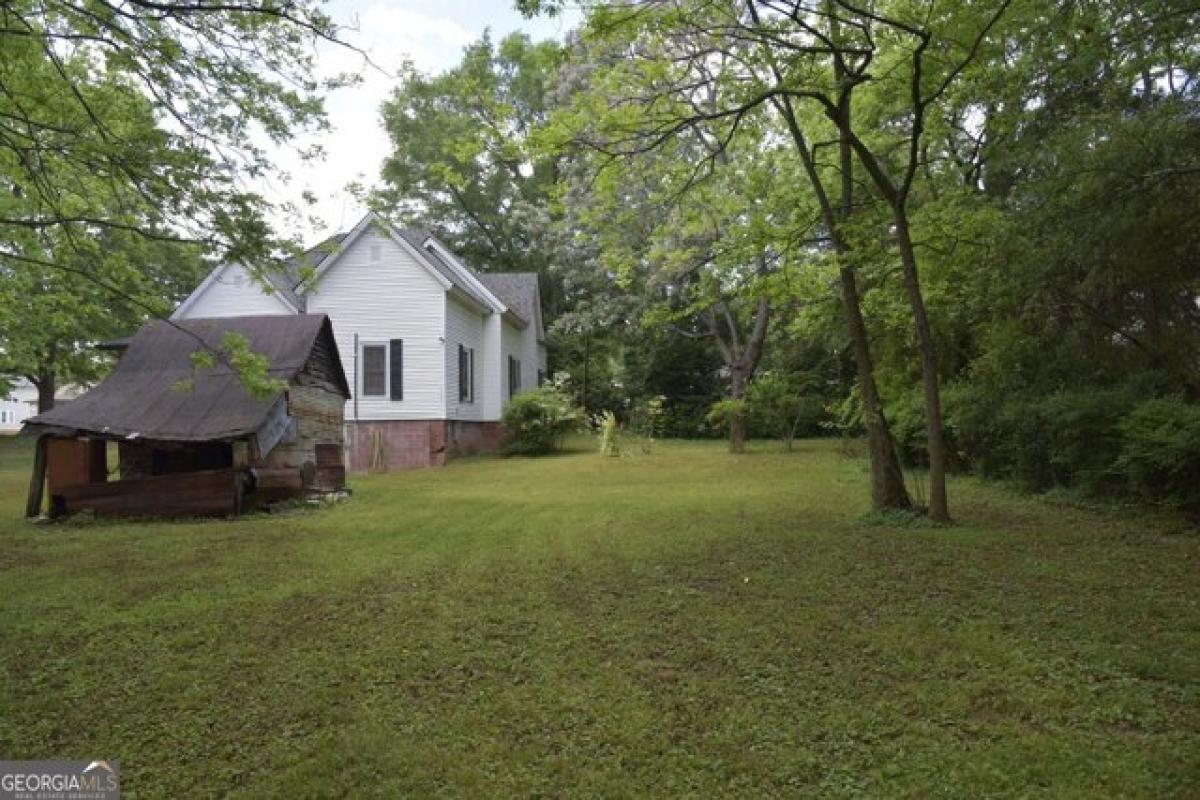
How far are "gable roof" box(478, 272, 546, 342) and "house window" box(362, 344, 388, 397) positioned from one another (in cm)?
616

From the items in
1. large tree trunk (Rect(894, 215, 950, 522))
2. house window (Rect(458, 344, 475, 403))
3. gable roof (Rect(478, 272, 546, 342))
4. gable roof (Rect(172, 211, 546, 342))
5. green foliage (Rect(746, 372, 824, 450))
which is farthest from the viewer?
gable roof (Rect(478, 272, 546, 342))

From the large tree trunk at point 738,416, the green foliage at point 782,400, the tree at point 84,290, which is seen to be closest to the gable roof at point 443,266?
the tree at point 84,290

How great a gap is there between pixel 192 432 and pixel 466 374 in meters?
10.2

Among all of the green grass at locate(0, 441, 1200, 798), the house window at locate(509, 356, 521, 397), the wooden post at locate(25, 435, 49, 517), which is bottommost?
the green grass at locate(0, 441, 1200, 798)

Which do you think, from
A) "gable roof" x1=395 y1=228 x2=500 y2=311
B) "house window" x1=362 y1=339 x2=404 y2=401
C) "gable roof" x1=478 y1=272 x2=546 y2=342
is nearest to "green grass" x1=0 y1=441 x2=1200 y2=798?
"house window" x1=362 y1=339 x2=404 y2=401

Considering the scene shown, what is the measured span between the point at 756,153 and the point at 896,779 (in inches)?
350

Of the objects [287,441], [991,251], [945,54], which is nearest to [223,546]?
[287,441]

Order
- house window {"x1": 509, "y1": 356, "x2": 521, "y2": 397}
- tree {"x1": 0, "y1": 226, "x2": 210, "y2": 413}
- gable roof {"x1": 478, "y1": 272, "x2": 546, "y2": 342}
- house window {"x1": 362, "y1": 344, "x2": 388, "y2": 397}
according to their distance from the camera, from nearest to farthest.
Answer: tree {"x1": 0, "y1": 226, "x2": 210, "y2": 413}
house window {"x1": 362, "y1": 344, "x2": 388, "y2": 397}
house window {"x1": 509, "y1": 356, "x2": 521, "y2": 397}
gable roof {"x1": 478, "y1": 272, "x2": 546, "y2": 342}

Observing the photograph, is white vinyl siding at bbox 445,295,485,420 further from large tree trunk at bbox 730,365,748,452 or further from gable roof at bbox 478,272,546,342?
large tree trunk at bbox 730,365,748,452

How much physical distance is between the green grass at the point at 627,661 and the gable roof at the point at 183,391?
2.36 m

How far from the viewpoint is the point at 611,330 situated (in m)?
26.3

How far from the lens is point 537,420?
67.7 feet

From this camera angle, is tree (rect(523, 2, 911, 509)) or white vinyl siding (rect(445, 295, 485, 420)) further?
white vinyl siding (rect(445, 295, 485, 420))

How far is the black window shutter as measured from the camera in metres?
18.3
